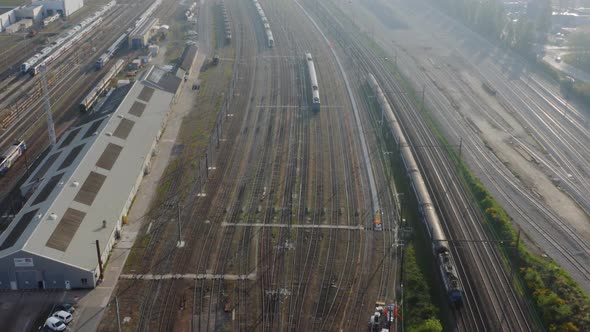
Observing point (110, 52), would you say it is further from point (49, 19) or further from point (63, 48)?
point (49, 19)

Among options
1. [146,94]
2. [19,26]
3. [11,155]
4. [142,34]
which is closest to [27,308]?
[11,155]

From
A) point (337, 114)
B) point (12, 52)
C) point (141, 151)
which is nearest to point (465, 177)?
point (337, 114)

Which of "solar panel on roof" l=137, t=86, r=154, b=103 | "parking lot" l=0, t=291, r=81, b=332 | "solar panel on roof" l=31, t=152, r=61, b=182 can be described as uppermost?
"solar panel on roof" l=137, t=86, r=154, b=103

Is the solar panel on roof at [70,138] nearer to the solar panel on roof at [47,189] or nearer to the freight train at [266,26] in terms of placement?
the solar panel on roof at [47,189]

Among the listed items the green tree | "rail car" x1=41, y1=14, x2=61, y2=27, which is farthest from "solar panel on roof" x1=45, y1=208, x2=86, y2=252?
"rail car" x1=41, y1=14, x2=61, y2=27

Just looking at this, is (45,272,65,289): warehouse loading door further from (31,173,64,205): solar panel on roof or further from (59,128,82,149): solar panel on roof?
(59,128,82,149): solar panel on roof

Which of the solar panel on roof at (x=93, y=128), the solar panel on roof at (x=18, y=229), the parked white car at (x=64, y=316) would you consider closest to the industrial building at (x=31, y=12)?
the solar panel on roof at (x=93, y=128)
